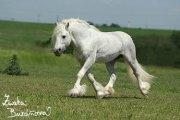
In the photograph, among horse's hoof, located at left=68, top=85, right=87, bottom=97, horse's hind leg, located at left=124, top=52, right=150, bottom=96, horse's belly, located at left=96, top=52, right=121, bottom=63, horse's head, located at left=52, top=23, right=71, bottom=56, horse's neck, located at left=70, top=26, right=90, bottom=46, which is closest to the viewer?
horse's head, located at left=52, top=23, right=71, bottom=56

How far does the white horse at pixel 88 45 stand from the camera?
13.8 meters

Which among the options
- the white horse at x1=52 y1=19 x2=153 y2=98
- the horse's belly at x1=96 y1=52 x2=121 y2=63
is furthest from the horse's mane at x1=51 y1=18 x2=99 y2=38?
the horse's belly at x1=96 y1=52 x2=121 y2=63

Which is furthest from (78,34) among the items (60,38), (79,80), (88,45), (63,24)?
(79,80)

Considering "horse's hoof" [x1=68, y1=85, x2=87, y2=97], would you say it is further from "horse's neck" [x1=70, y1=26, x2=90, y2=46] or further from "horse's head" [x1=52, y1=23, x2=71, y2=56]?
→ "horse's neck" [x1=70, y1=26, x2=90, y2=46]

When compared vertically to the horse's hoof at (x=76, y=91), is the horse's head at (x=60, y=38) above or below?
above

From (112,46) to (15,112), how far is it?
5192 millimetres

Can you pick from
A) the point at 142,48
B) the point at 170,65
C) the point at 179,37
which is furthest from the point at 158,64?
the point at 179,37

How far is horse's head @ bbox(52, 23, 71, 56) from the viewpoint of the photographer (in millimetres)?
13641

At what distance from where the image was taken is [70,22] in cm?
1430

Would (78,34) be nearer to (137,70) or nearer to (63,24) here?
(63,24)

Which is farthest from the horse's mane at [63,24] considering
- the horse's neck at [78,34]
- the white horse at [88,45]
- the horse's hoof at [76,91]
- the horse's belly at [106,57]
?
the horse's hoof at [76,91]

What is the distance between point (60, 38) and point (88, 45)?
0.88 m

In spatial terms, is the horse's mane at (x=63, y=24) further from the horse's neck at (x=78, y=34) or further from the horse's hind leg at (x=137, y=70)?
the horse's hind leg at (x=137, y=70)

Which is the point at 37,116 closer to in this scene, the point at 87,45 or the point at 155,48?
the point at 87,45
